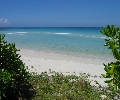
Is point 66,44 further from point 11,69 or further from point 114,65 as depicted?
point 114,65

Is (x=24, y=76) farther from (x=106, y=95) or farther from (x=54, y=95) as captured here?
(x=106, y=95)

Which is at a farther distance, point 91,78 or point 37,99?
point 91,78

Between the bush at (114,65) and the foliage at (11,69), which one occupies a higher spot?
the bush at (114,65)

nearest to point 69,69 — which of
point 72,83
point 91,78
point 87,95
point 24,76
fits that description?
point 91,78

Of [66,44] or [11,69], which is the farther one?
[66,44]

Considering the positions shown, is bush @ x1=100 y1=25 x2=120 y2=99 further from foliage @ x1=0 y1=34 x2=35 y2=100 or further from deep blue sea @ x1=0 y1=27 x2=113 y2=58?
deep blue sea @ x1=0 y1=27 x2=113 y2=58

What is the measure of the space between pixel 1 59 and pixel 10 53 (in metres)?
0.25

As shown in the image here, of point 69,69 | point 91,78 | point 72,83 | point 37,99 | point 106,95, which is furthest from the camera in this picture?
point 69,69

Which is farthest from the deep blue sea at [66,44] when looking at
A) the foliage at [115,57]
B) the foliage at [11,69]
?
the foliage at [115,57]

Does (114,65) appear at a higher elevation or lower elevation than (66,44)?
higher

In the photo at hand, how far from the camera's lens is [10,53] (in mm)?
5086

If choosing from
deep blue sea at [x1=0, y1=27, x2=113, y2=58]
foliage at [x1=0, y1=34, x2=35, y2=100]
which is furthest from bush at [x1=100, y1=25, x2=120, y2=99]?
deep blue sea at [x1=0, y1=27, x2=113, y2=58]

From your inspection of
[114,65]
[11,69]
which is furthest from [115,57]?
[11,69]

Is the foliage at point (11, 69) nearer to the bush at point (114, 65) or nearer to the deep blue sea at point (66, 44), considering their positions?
the bush at point (114, 65)
